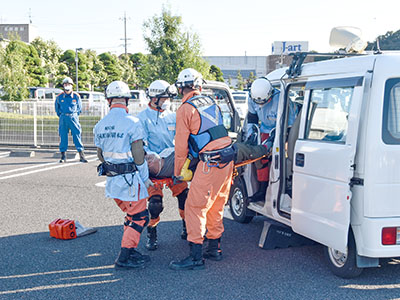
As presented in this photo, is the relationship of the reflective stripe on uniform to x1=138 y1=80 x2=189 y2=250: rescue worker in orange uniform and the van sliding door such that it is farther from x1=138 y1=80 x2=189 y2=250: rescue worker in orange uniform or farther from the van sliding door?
the van sliding door

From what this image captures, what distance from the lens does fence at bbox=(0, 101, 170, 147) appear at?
15.1 metres

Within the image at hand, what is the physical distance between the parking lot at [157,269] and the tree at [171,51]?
16.2 m

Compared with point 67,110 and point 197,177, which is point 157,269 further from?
point 67,110

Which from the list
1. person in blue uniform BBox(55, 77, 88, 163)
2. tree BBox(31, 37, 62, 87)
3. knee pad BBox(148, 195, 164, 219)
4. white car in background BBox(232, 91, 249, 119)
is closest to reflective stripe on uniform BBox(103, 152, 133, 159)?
knee pad BBox(148, 195, 164, 219)

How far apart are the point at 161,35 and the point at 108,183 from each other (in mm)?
19525

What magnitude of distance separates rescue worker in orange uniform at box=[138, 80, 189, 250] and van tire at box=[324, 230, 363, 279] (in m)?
1.95

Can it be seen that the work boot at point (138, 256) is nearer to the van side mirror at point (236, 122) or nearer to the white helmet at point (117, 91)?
the white helmet at point (117, 91)

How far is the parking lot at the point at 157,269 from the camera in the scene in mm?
4344

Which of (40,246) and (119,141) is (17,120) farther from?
(119,141)

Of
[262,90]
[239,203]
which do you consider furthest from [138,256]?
[262,90]

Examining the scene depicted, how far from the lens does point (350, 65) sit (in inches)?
172

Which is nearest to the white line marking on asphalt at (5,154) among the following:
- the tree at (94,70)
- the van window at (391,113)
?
the van window at (391,113)

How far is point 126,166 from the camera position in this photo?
16.3 feet

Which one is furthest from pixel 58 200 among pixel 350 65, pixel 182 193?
pixel 350 65
